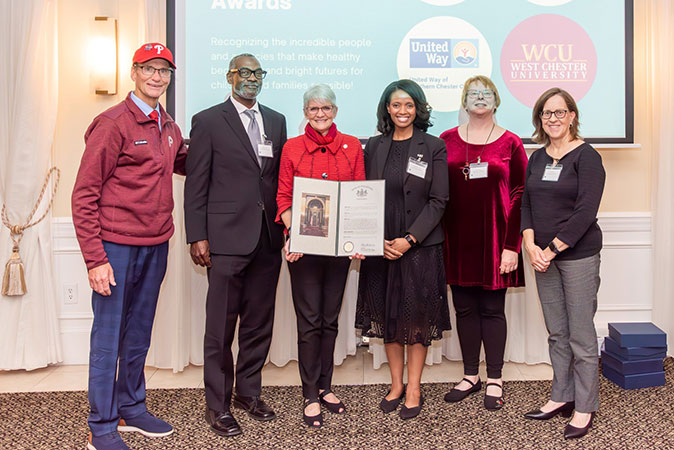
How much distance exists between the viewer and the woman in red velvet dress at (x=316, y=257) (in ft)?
8.34

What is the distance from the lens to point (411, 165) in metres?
2.61

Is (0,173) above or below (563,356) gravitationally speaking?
above

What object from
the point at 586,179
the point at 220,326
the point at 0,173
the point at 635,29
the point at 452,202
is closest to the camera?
the point at 586,179

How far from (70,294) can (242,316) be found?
1.59 meters

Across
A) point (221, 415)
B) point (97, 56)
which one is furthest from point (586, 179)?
point (97, 56)

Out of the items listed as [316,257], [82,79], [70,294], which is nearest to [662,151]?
[316,257]

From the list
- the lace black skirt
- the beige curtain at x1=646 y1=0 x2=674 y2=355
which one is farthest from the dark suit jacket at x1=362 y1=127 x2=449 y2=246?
the beige curtain at x1=646 y1=0 x2=674 y2=355

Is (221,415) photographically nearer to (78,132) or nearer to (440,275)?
(440,275)

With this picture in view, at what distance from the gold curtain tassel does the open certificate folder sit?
2.06 metres

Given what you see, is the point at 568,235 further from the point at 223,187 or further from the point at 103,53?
the point at 103,53

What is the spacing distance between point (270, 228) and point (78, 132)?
1.84 m

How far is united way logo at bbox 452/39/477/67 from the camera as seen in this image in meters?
3.48

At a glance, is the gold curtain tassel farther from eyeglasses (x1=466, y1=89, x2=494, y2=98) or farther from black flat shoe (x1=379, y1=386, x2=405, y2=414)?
A: eyeglasses (x1=466, y1=89, x2=494, y2=98)

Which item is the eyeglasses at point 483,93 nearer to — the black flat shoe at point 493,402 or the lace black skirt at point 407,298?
the lace black skirt at point 407,298
